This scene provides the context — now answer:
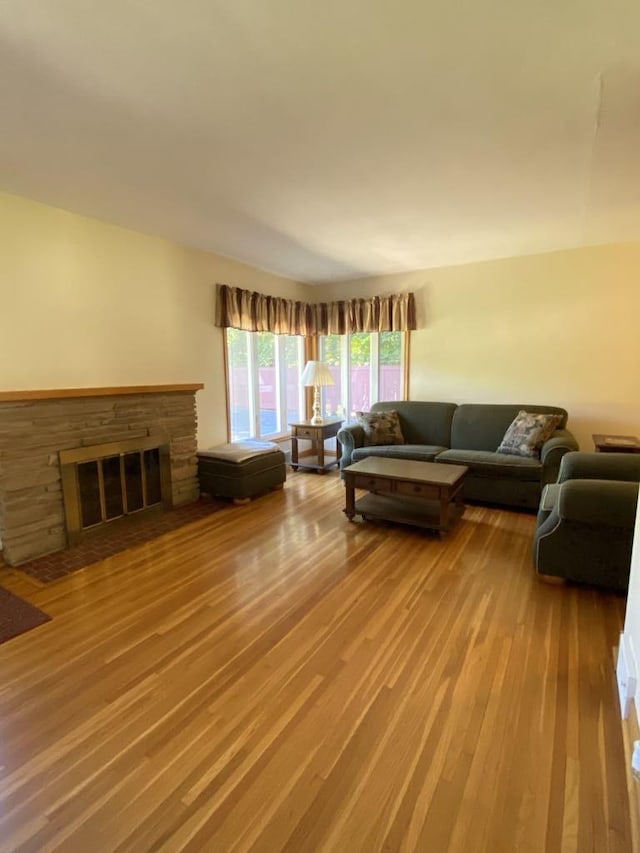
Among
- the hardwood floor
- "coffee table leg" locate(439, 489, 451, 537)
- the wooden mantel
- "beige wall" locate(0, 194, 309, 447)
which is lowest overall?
the hardwood floor

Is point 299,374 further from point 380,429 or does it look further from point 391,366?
point 380,429

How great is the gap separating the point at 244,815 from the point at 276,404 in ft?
14.6

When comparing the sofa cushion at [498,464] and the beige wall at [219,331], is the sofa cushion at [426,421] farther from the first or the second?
the sofa cushion at [498,464]

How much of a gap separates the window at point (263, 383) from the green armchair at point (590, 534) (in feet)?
11.0

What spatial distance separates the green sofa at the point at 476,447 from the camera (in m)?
3.62

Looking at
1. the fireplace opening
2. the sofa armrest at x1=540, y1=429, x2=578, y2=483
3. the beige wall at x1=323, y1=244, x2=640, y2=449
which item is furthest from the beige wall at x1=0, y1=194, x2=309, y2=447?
the sofa armrest at x1=540, y1=429, x2=578, y2=483

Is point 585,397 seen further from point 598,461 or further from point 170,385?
point 170,385

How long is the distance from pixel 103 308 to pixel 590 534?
12.5 ft

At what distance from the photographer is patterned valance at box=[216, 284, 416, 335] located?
4480mm

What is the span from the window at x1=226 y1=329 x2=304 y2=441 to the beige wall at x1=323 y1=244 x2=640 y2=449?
1574 mm

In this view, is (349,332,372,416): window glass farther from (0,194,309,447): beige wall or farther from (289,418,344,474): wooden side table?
→ (0,194,309,447): beige wall

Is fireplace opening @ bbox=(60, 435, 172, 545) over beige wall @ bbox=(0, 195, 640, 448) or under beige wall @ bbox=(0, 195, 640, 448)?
under

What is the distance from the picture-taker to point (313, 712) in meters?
1.58

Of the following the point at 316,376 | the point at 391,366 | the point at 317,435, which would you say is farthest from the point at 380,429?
the point at 391,366
